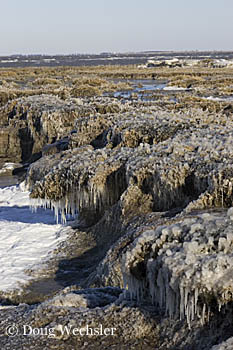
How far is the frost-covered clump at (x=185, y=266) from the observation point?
5246 mm

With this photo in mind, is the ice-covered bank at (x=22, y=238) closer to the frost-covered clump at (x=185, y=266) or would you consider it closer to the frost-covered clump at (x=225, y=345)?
the frost-covered clump at (x=185, y=266)

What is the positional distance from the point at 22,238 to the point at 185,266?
946 cm

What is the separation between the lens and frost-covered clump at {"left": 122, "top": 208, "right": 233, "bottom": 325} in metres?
5.25

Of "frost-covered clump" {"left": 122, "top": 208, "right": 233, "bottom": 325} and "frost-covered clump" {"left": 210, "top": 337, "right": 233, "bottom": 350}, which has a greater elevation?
"frost-covered clump" {"left": 122, "top": 208, "right": 233, "bottom": 325}

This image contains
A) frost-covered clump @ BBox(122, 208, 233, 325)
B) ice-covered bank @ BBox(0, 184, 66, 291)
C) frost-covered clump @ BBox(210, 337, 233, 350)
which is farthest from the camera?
ice-covered bank @ BBox(0, 184, 66, 291)

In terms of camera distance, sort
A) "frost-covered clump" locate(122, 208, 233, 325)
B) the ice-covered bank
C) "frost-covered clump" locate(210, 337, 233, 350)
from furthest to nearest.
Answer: the ice-covered bank < "frost-covered clump" locate(122, 208, 233, 325) < "frost-covered clump" locate(210, 337, 233, 350)

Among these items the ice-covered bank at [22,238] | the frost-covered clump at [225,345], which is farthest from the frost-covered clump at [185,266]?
the ice-covered bank at [22,238]

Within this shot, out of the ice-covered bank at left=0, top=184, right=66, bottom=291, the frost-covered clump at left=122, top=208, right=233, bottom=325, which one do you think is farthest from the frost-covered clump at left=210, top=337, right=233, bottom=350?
the ice-covered bank at left=0, top=184, right=66, bottom=291

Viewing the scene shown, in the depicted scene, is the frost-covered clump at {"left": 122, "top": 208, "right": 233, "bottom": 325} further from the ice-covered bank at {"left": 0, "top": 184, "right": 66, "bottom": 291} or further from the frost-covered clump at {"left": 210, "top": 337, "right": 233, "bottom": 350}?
the ice-covered bank at {"left": 0, "top": 184, "right": 66, "bottom": 291}

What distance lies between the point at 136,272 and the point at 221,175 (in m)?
4.64

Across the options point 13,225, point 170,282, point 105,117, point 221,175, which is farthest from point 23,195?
point 170,282

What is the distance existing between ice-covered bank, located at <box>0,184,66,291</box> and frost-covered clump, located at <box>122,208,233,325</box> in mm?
5459

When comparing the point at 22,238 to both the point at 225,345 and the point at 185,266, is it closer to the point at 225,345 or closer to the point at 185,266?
the point at 185,266

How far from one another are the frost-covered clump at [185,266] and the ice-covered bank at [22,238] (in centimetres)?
546
